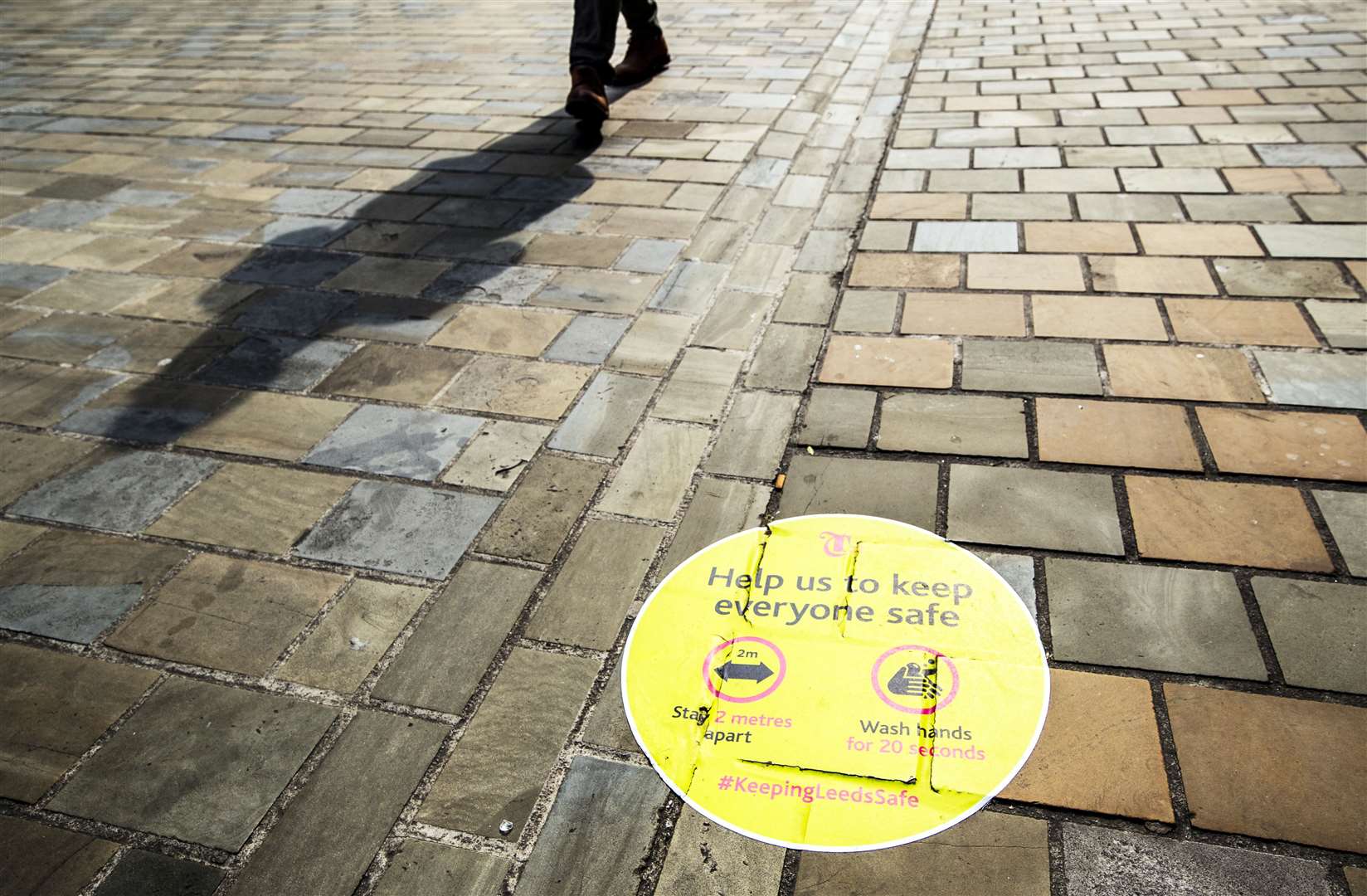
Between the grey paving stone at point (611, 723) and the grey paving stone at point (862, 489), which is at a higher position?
the grey paving stone at point (862, 489)

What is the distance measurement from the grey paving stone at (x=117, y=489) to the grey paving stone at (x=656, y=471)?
4.24 feet

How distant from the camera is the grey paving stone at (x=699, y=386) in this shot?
2.76m

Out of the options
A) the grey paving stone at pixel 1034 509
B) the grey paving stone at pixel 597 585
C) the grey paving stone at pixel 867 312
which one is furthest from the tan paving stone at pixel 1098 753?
the grey paving stone at pixel 867 312

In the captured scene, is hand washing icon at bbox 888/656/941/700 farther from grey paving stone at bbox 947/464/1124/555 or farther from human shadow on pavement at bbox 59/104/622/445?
human shadow on pavement at bbox 59/104/622/445

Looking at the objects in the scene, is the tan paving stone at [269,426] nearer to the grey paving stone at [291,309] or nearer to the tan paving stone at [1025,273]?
the grey paving stone at [291,309]

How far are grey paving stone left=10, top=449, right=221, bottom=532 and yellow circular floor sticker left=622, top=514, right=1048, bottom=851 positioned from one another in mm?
1543

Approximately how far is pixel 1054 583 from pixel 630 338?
5.60 feet

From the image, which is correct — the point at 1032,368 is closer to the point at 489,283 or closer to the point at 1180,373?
the point at 1180,373

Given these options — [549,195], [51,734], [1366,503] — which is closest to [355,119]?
[549,195]

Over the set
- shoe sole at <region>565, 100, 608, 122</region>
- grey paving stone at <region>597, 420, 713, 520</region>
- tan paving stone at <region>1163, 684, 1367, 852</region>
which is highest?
shoe sole at <region>565, 100, 608, 122</region>

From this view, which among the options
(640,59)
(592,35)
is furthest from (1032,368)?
(640,59)

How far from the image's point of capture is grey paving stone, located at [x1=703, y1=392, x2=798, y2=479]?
8.28 ft

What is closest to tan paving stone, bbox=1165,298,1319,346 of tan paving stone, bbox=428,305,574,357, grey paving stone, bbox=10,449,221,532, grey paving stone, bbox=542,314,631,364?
grey paving stone, bbox=542,314,631,364

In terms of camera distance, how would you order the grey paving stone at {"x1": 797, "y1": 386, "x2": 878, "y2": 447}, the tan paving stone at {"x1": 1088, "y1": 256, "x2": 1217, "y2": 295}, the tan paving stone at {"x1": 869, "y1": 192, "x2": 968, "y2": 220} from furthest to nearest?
1. the tan paving stone at {"x1": 869, "y1": 192, "x2": 968, "y2": 220}
2. the tan paving stone at {"x1": 1088, "y1": 256, "x2": 1217, "y2": 295}
3. the grey paving stone at {"x1": 797, "y1": 386, "x2": 878, "y2": 447}
